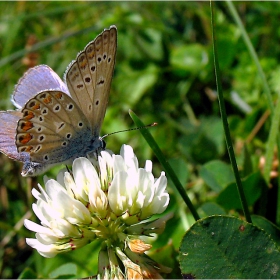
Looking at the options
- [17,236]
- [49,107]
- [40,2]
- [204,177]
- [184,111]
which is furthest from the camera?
[40,2]

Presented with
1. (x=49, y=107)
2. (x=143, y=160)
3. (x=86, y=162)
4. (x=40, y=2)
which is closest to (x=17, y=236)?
(x=143, y=160)

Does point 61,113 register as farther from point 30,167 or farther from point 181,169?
point 181,169

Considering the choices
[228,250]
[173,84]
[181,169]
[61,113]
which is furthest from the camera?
[173,84]

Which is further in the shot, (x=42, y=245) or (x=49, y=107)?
(x=49, y=107)

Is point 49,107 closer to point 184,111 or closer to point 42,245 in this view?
point 42,245

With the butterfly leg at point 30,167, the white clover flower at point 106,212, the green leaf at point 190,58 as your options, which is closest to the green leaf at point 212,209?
the white clover flower at point 106,212

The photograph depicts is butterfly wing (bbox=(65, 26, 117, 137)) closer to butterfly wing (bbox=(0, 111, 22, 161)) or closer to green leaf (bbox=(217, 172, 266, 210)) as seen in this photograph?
butterfly wing (bbox=(0, 111, 22, 161))

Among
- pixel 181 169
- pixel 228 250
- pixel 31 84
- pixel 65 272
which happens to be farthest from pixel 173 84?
pixel 228 250
